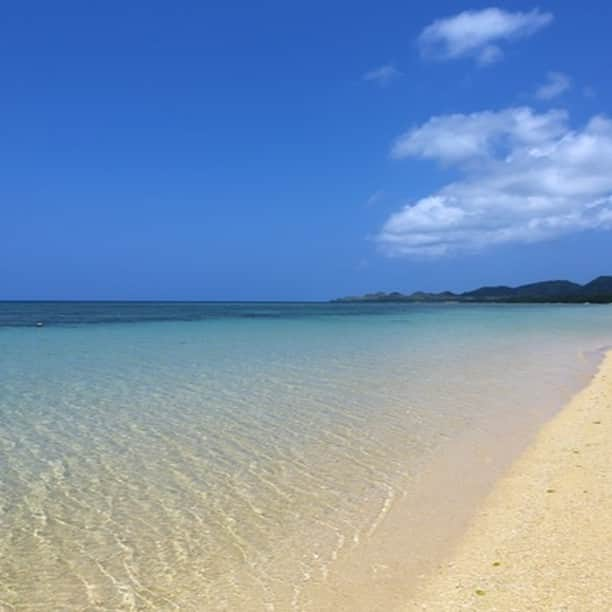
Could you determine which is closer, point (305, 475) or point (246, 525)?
point (246, 525)

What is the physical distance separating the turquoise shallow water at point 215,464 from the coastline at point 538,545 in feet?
3.84

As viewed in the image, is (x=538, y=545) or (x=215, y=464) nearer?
(x=538, y=545)

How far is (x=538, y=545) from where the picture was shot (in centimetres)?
573

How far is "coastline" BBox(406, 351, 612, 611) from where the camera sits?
474 centimetres

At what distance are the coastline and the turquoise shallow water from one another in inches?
46.1

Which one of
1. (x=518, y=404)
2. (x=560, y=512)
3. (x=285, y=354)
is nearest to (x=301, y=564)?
(x=560, y=512)

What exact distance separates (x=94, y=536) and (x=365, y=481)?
371 centimetres

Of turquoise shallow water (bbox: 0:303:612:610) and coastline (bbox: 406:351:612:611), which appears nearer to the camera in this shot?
coastline (bbox: 406:351:612:611)

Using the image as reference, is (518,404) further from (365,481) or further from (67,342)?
(67,342)

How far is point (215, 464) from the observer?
8.95 m

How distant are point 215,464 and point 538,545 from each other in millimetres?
4964

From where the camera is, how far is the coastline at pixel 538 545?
15.5ft

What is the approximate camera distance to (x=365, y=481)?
321 inches

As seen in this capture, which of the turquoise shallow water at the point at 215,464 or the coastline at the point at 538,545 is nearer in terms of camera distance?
the coastline at the point at 538,545
